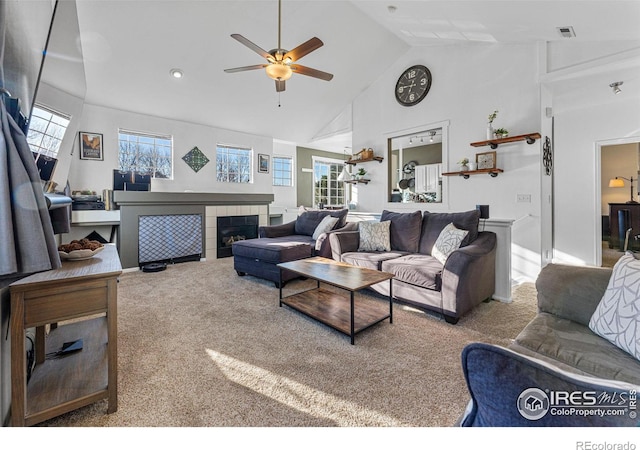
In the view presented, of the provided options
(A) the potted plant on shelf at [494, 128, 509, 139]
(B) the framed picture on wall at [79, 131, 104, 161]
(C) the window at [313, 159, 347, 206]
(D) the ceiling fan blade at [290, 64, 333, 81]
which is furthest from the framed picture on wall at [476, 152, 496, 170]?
(B) the framed picture on wall at [79, 131, 104, 161]

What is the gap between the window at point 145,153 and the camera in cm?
467

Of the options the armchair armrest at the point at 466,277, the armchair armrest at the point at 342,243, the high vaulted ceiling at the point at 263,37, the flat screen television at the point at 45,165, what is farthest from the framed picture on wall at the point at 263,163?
the armchair armrest at the point at 466,277

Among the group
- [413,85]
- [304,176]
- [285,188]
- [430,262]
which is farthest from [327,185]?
[430,262]

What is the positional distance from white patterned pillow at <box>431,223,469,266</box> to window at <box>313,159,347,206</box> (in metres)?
4.96

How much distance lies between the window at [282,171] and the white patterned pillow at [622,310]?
6.44 m

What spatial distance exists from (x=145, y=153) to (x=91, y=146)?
2.40 ft

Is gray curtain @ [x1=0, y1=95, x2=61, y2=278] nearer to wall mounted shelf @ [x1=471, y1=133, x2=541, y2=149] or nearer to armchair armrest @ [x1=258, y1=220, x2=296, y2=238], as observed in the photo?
armchair armrest @ [x1=258, y1=220, x2=296, y2=238]

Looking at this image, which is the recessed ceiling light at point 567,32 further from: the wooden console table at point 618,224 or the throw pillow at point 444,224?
the wooden console table at point 618,224
